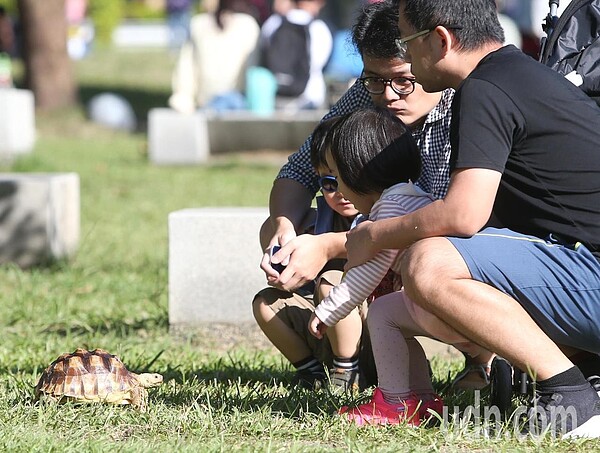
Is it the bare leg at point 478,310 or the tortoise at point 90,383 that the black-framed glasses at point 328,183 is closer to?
the bare leg at point 478,310

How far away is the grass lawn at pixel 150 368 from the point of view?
3.15m

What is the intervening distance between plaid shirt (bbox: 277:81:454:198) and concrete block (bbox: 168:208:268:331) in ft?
3.34

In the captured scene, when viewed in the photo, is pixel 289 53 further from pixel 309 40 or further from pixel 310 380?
pixel 310 380

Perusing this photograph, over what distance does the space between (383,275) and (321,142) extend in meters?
0.53

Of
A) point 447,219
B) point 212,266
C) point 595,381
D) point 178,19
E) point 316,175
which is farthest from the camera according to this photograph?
point 178,19

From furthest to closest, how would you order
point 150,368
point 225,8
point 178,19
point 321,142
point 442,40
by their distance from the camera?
point 178,19 < point 225,8 < point 150,368 < point 321,142 < point 442,40

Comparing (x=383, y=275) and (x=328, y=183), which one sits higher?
(x=328, y=183)

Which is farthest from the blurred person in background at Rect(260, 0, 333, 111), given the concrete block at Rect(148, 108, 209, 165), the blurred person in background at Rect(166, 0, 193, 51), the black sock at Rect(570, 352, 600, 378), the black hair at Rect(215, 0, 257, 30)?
the blurred person in background at Rect(166, 0, 193, 51)

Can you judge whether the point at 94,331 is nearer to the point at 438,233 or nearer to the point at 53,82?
the point at 438,233

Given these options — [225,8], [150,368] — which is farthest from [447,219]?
[225,8]

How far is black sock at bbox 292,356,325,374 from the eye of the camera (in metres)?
3.99

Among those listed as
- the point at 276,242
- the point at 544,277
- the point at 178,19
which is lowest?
the point at 178,19

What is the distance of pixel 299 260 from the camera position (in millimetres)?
3572

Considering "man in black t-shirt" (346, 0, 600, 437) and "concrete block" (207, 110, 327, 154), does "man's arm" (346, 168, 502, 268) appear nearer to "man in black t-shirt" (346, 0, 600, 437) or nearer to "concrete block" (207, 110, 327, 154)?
"man in black t-shirt" (346, 0, 600, 437)
